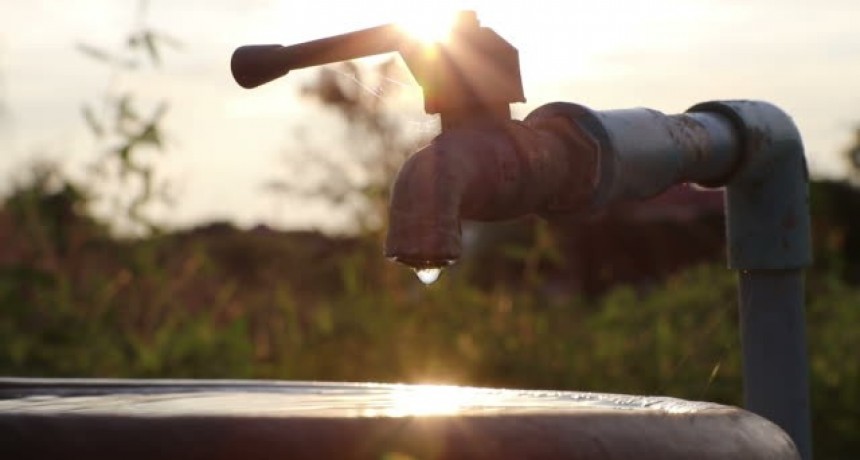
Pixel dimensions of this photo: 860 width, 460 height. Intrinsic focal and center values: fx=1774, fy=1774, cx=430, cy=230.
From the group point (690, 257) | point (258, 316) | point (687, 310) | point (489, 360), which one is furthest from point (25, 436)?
point (690, 257)

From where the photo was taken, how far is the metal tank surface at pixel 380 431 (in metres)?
1.39


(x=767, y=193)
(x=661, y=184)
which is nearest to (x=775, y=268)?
(x=767, y=193)

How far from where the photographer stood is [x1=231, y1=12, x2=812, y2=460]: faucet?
1.70m

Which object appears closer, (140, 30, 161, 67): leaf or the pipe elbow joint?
the pipe elbow joint

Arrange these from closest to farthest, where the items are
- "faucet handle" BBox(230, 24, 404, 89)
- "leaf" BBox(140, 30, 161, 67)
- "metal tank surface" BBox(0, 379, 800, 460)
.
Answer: "metal tank surface" BBox(0, 379, 800, 460)
"faucet handle" BBox(230, 24, 404, 89)
"leaf" BBox(140, 30, 161, 67)

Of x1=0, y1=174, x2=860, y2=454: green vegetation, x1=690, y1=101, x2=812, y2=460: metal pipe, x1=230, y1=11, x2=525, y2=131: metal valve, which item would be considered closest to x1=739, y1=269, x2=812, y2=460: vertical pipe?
x1=690, y1=101, x2=812, y2=460: metal pipe

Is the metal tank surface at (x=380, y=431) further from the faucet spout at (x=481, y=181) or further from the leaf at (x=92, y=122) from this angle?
the leaf at (x=92, y=122)

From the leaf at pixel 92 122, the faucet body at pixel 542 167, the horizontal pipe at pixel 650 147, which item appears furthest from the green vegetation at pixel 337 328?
the faucet body at pixel 542 167

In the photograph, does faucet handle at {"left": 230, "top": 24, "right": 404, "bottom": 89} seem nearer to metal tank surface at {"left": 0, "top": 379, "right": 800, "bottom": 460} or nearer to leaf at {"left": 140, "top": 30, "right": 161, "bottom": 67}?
metal tank surface at {"left": 0, "top": 379, "right": 800, "bottom": 460}

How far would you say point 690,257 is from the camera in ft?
44.2

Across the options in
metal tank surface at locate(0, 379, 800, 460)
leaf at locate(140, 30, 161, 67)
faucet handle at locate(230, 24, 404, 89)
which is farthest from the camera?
leaf at locate(140, 30, 161, 67)

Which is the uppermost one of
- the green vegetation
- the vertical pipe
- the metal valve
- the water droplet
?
the metal valve

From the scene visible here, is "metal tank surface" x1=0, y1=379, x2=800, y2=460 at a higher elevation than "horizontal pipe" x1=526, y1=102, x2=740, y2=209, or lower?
lower

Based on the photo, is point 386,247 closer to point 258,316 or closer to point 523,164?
point 523,164
